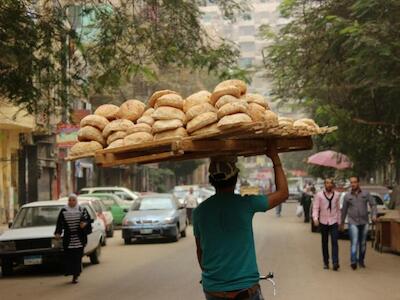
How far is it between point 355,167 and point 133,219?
1291cm

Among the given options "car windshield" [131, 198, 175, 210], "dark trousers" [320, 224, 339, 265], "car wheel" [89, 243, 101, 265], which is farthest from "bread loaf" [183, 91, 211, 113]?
"car windshield" [131, 198, 175, 210]

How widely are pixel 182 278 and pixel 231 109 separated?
8710 mm

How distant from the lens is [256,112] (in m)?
5.29

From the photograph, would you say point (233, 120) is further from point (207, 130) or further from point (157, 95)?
point (157, 95)

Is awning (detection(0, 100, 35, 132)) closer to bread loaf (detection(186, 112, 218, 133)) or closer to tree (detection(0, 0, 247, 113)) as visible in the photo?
tree (detection(0, 0, 247, 113))

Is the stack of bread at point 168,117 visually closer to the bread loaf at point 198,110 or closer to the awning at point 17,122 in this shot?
the bread loaf at point 198,110

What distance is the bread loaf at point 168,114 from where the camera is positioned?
5547mm

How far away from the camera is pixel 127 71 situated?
14.7 metres

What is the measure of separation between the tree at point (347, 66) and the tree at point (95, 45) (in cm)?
286

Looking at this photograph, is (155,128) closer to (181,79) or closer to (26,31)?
(26,31)

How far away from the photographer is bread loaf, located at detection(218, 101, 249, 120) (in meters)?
Answer: 5.09

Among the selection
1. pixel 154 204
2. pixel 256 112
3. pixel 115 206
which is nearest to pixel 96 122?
pixel 256 112

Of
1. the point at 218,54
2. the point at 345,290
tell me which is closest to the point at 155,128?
the point at 345,290

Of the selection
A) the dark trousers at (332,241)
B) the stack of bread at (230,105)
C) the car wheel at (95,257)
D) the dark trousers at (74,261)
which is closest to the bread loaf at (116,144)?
the stack of bread at (230,105)
